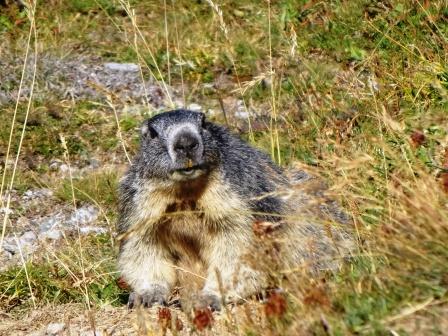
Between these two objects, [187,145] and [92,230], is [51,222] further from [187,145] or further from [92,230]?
[187,145]

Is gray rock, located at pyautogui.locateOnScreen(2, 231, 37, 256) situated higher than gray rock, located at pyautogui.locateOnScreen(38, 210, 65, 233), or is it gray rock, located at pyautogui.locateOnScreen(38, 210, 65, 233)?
gray rock, located at pyautogui.locateOnScreen(38, 210, 65, 233)

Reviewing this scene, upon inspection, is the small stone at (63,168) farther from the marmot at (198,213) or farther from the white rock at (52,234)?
the marmot at (198,213)

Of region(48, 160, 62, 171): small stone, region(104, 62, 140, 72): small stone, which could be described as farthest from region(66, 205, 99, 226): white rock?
region(104, 62, 140, 72): small stone

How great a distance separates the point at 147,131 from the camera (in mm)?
6398

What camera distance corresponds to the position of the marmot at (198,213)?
5875 mm

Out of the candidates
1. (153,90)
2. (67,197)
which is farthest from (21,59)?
(67,197)

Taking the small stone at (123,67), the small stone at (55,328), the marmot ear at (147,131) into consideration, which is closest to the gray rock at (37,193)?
the small stone at (123,67)

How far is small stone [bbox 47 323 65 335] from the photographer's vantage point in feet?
19.4

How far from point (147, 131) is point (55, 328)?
1.44 meters

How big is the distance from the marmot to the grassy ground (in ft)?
1.25

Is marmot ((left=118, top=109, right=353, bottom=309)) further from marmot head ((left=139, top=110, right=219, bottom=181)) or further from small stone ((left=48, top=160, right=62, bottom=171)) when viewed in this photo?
small stone ((left=48, top=160, right=62, bottom=171))

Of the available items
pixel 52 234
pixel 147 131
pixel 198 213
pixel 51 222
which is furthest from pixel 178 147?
pixel 51 222

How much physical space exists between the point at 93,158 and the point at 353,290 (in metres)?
6.27

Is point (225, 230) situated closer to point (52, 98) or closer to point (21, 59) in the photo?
point (52, 98)
